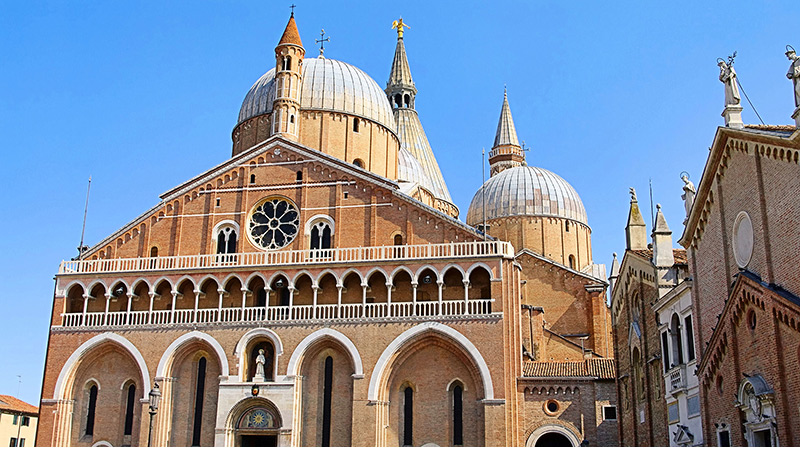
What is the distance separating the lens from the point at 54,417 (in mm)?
31547

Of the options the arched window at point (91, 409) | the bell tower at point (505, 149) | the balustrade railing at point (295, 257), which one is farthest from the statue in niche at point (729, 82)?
the bell tower at point (505, 149)

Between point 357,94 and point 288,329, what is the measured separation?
46.8 ft

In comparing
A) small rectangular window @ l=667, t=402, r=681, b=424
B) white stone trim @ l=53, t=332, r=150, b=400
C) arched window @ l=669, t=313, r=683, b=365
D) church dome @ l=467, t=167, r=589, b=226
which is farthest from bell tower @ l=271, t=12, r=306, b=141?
small rectangular window @ l=667, t=402, r=681, b=424

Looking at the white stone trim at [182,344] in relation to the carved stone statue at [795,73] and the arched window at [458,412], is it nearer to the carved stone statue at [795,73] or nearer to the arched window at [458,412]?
the arched window at [458,412]

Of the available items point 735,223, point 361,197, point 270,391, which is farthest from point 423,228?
point 735,223

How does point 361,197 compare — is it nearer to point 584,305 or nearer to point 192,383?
point 192,383

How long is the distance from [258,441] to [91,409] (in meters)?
7.01

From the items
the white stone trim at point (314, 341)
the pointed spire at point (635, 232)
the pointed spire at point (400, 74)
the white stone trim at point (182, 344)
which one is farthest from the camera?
the pointed spire at point (400, 74)

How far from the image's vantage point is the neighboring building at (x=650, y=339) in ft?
69.0

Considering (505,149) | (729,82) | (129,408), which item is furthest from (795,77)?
(505,149)

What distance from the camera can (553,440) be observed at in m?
30.0

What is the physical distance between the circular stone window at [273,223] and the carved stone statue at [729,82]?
18422 millimetres

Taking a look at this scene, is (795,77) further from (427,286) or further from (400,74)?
(400,74)
